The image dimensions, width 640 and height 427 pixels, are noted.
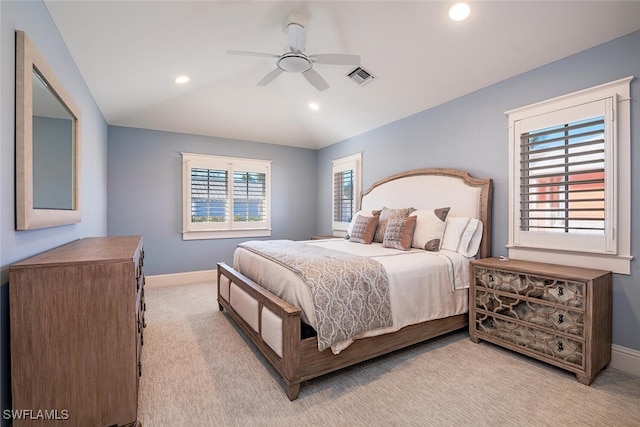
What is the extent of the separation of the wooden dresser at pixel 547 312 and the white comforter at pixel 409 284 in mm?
199

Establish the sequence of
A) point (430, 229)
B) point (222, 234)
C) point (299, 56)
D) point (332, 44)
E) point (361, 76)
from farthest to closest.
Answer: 1. point (222, 234)
2. point (361, 76)
3. point (430, 229)
4. point (332, 44)
5. point (299, 56)

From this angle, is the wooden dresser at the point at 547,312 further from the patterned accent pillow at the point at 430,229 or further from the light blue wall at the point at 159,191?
the light blue wall at the point at 159,191

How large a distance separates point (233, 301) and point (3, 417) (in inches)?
71.6

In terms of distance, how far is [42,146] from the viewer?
175 cm

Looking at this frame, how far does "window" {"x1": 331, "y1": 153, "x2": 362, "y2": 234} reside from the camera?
5195 millimetres

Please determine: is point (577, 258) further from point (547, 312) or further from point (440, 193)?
point (440, 193)

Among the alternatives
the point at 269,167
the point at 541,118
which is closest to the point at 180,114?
the point at 269,167

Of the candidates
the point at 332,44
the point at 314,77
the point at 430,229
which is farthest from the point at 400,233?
the point at 332,44

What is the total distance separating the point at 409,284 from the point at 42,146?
2.71m

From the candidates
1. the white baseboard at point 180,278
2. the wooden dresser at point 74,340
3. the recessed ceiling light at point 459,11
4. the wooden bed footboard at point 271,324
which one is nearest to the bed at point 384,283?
the wooden bed footboard at point 271,324

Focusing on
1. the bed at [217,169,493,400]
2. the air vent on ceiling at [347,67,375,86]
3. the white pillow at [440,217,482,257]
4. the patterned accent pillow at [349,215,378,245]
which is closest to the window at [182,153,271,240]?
the bed at [217,169,493,400]

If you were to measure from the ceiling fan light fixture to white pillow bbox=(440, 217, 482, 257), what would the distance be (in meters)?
2.25

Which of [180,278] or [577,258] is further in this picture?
[180,278]

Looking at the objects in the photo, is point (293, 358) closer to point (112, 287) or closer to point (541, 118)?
point (112, 287)
